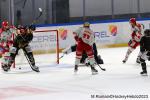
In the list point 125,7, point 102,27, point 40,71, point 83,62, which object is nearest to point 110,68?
point 83,62

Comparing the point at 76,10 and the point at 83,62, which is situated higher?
the point at 76,10

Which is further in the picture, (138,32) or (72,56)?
(72,56)

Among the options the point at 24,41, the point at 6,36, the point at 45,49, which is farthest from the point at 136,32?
the point at 45,49

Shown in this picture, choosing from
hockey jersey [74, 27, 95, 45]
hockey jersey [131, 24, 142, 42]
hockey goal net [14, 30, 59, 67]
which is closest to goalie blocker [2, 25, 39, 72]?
hockey jersey [74, 27, 95, 45]

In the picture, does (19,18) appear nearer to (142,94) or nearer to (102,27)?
(102,27)

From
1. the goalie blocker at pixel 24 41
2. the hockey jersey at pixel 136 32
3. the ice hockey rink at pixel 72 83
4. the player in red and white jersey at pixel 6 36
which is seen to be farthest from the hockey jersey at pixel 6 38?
the hockey jersey at pixel 136 32

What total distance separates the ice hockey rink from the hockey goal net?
0.71 meters

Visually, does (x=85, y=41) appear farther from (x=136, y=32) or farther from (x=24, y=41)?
(x=136, y=32)

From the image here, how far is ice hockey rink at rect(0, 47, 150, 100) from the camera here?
274 inches

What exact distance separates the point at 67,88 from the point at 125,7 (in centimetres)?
1112

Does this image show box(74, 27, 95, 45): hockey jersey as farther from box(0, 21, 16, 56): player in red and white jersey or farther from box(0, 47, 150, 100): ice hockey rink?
box(0, 21, 16, 56): player in red and white jersey

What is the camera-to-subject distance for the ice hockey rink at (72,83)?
6949mm

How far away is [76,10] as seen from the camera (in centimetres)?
1880

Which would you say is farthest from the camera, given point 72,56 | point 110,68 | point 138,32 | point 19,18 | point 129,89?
point 19,18
